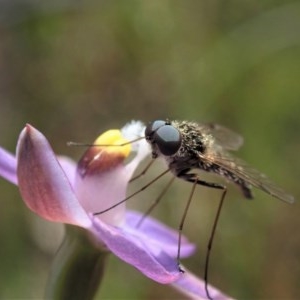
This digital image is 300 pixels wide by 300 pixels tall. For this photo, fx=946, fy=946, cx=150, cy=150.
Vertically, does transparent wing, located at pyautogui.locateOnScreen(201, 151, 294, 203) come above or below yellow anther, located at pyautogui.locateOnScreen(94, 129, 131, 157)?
below

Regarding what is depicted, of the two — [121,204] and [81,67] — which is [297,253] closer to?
[81,67]

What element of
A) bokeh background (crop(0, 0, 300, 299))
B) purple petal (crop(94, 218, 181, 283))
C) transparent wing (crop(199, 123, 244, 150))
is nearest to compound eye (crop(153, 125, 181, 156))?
purple petal (crop(94, 218, 181, 283))

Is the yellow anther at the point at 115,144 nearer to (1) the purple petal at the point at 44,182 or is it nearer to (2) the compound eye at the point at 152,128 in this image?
(2) the compound eye at the point at 152,128

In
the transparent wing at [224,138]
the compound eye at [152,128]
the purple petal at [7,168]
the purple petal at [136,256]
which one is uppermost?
the purple petal at [7,168]

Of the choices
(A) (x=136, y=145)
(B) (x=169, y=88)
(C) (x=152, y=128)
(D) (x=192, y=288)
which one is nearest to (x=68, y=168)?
(A) (x=136, y=145)

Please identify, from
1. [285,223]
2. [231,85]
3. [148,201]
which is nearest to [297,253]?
[285,223]

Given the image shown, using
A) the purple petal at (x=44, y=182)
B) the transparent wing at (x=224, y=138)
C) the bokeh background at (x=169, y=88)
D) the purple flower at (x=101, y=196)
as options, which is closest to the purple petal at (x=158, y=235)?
the purple flower at (x=101, y=196)

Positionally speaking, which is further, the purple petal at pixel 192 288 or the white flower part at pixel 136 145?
the white flower part at pixel 136 145

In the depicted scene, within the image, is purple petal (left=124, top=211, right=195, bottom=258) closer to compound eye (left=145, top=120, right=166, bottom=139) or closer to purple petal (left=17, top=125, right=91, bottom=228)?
compound eye (left=145, top=120, right=166, bottom=139)
